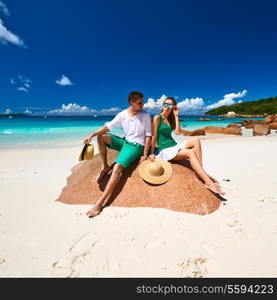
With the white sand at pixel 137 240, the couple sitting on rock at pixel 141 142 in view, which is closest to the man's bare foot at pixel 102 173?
the couple sitting on rock at pixel 141 142

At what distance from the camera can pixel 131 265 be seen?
201 cm

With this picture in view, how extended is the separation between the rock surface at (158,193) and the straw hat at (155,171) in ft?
0.30

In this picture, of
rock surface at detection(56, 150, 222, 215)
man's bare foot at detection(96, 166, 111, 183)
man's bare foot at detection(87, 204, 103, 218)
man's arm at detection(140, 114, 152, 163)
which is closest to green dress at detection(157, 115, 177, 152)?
man's arm at detection(140, 114, 152, 163)

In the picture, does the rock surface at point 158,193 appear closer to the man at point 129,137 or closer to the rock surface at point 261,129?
the man at point 129,137

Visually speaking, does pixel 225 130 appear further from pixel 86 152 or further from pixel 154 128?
pixel 86 152

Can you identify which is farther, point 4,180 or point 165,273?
point 4,180

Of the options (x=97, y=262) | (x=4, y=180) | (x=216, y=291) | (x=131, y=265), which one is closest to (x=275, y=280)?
(x=216, y=291)

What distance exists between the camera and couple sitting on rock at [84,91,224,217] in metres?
3.18

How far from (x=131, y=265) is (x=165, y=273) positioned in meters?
0.37

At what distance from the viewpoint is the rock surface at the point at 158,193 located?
3.03 m

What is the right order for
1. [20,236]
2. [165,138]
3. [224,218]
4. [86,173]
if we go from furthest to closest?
1. [86,173]
2. [165,138]
3. [224,218]
4. [20,236]

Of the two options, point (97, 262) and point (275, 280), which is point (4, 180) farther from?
point (275, 280)

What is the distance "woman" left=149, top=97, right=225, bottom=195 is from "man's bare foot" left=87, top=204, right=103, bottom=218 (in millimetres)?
1216

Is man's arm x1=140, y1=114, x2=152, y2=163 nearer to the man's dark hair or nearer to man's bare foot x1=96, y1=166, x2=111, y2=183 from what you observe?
the man's dark hair
